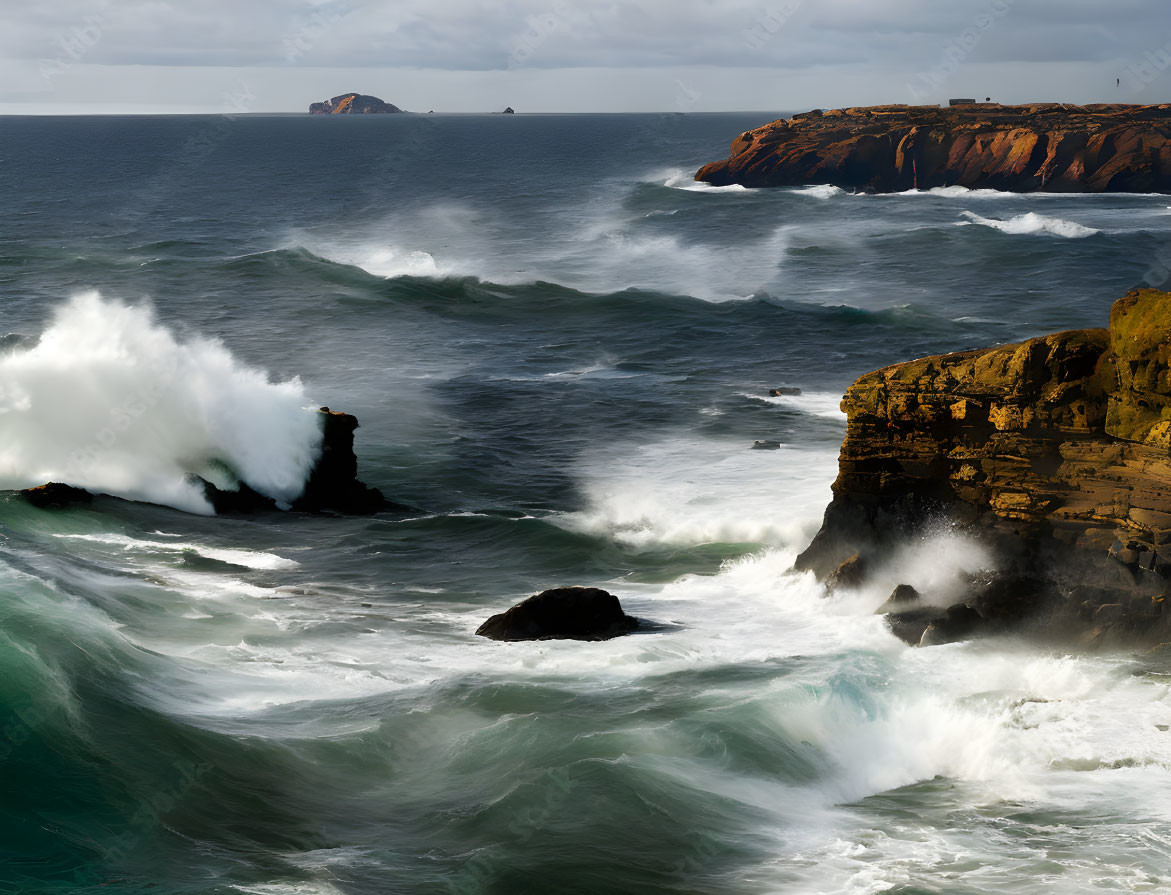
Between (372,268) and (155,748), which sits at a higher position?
(372,268)

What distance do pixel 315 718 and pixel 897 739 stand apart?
8067 millimetres

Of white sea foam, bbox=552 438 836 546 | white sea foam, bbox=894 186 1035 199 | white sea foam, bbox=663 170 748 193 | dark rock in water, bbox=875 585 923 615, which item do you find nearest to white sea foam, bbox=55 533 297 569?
white sea foam, bbox=552 438 836 546

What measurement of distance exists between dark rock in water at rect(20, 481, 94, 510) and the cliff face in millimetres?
101781

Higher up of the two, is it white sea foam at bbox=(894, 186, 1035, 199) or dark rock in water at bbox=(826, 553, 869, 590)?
white sea foam at bbox=(894, 186, 1035, 199)

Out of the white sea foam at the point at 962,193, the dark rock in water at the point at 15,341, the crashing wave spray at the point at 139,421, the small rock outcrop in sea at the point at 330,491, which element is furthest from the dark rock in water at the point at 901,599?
the white sea foam at the point at 962,193

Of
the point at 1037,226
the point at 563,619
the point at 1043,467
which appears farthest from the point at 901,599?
the point at 1037,226

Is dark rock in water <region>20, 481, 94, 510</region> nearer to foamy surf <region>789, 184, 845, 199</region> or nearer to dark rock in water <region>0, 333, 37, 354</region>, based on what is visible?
dark rock in water <region>0, 333, 37, 354</region>

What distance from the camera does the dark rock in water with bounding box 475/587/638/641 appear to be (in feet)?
69.4

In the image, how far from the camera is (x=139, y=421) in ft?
103

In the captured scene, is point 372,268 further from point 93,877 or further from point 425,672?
point 93,877

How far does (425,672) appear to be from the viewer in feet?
64.4

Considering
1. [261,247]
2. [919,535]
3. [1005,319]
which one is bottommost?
[919,535]

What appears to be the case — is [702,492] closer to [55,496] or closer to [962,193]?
[55,496]

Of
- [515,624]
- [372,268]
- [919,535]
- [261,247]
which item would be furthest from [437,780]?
[261,247]
